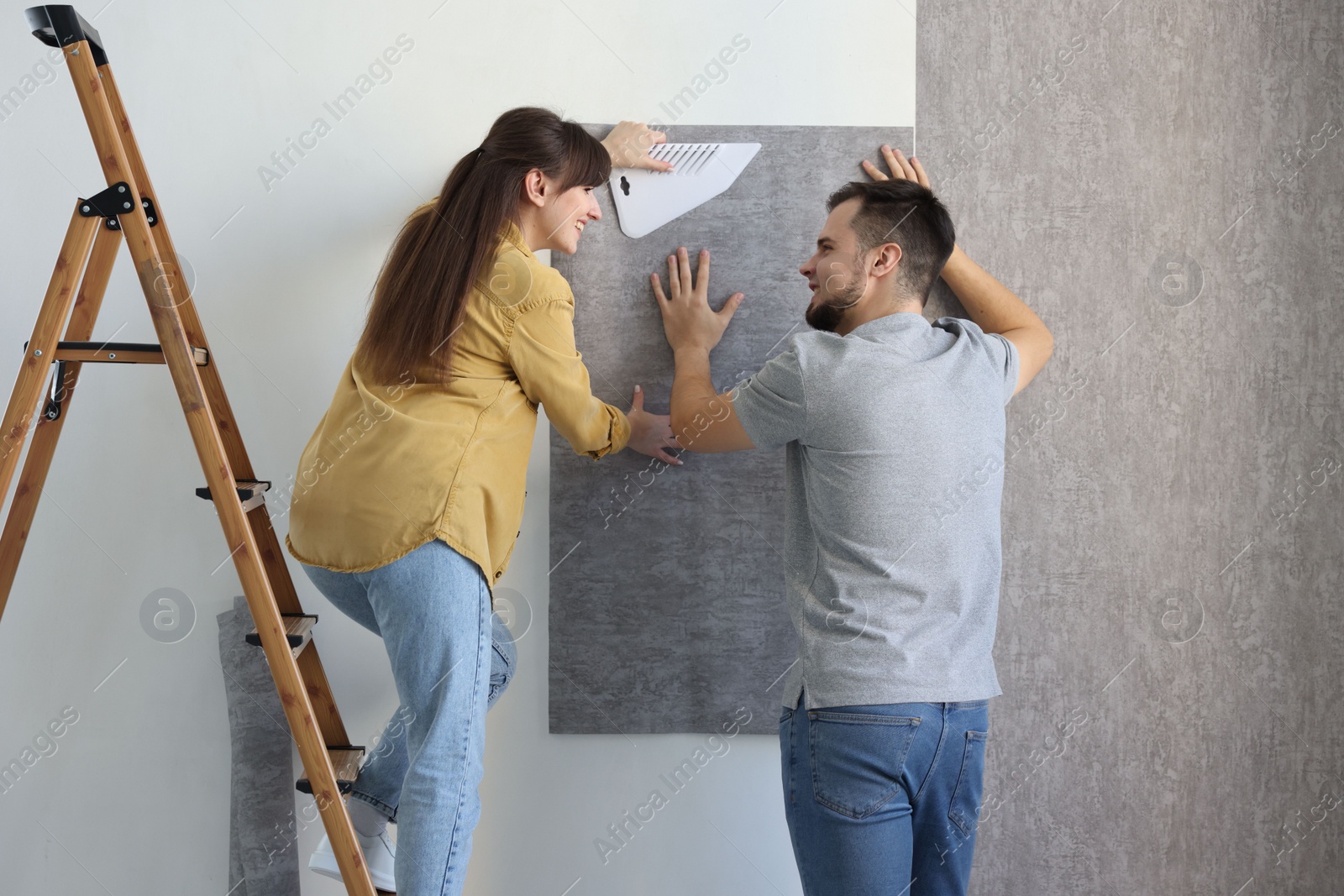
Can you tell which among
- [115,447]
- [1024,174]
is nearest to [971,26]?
[1024,174]

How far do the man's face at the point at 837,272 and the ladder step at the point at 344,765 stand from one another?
4.30 ft

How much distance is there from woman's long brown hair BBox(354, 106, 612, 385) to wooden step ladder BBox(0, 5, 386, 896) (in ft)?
1.03

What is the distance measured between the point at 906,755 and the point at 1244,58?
184 cm

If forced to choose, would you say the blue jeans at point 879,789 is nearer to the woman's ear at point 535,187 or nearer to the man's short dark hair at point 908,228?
the man's short dark hair at point 908,228

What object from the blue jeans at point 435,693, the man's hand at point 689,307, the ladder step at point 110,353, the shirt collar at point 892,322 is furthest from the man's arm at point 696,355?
the ladder step at point 110,353

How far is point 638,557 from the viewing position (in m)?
2.07

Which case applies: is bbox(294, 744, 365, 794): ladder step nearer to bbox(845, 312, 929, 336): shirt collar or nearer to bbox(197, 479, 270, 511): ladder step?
bbox(197, 479, 270, 511): ladder step

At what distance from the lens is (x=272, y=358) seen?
6.86ft

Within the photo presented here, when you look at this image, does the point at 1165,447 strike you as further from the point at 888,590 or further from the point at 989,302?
the point at 888,590

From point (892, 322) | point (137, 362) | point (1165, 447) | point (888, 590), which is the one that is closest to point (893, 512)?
point (888, 590)

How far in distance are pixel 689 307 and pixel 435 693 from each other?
1011mm

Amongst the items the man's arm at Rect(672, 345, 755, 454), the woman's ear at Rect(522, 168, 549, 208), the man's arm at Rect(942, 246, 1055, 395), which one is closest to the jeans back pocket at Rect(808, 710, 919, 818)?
the man's arm at Rect(672, 345, 755, 454)

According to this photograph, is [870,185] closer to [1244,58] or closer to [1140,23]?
[1140,23]

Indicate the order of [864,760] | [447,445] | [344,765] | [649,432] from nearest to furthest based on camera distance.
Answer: [864,760]
[447,445]
[344,765]
[649,432]
